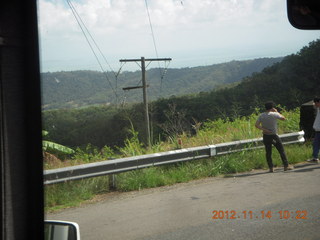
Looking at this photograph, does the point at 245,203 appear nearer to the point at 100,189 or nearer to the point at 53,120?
the point at 100,189

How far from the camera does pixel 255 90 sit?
27.7 meters

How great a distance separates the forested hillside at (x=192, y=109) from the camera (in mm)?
12234

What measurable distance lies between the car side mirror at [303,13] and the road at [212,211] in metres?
3.08

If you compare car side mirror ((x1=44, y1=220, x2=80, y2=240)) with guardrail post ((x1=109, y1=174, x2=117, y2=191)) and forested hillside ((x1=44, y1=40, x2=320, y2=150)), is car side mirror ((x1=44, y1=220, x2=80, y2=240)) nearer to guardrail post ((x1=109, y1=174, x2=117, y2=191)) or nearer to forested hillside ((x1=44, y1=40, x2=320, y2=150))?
forested hillside ((x1=44, y1=40, x2=320, y2=150))

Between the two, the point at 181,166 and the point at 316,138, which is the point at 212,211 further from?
the point at 316,138

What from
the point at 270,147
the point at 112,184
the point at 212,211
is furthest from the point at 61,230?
the point at 270,147

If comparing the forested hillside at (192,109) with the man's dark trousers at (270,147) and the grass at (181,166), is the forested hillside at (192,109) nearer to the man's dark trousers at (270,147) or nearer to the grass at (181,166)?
the grass at (181,166)

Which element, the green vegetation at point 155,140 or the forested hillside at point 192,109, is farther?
the forested hillside at point 192,109

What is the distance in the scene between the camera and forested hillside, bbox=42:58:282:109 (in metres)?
16.6

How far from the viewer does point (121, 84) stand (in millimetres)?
21797

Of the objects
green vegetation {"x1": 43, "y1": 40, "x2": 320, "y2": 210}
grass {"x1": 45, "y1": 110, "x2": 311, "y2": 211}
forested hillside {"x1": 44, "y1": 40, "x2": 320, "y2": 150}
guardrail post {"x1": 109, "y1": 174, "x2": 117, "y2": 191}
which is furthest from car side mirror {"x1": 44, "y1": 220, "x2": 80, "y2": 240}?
guardrail post {"x1": 109, "y1": 174, "x2": 117, "y2": 191}
